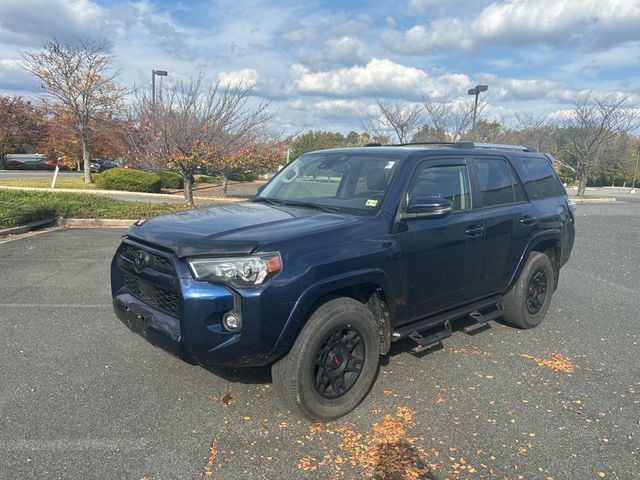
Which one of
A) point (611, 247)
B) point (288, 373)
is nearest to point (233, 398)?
point (288, 373)

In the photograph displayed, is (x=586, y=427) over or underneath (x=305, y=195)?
underneath

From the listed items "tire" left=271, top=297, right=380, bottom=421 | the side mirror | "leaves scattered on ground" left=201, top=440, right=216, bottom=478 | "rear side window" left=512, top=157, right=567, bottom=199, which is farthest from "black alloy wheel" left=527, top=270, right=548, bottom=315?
"leaves scattered on ground" left=201, top=440, right=216, bottom=478

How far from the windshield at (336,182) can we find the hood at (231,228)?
8.5 inches

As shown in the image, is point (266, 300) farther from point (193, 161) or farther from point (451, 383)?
point (193, 161)

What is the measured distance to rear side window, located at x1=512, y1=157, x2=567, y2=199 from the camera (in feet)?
16.6

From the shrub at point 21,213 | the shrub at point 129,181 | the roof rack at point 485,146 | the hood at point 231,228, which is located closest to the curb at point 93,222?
the shrub at point 21,213

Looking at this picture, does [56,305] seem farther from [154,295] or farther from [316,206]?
[316,206]

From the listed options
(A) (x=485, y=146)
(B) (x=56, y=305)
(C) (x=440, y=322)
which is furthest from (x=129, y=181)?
(C) (x=440, y=322)

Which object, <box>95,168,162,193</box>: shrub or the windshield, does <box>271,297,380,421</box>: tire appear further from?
<box>95,168,162,193</box>: shrub

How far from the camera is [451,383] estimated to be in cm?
390

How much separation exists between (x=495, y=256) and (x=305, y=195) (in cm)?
182

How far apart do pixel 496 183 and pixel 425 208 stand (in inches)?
59.4

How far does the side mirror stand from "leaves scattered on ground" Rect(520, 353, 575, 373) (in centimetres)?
178

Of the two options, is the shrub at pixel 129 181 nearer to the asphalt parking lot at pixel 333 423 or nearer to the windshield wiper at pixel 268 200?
the asphalt parking lot at pixel 333 423
